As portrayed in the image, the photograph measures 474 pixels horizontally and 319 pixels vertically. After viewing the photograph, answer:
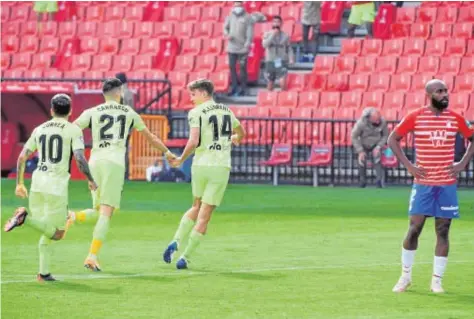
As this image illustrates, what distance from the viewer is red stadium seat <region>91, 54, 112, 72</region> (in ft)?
124

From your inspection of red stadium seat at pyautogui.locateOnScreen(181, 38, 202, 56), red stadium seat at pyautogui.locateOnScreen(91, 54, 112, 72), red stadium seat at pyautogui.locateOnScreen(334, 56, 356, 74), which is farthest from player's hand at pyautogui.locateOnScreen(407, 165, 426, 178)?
red stadium seat at pyautogui.locateOnScreen(91, 54, 112, 72)

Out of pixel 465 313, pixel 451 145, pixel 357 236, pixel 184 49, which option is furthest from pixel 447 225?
pixel 184 49

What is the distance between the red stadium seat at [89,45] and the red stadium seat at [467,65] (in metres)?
11.1

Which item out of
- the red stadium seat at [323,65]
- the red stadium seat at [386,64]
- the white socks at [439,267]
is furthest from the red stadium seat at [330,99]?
the white socks at [439,267]

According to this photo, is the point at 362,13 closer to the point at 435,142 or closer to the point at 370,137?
the point at 370,137

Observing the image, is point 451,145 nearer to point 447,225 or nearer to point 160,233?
point 447,225

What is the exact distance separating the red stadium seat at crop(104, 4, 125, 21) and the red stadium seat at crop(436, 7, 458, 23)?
10.2 m

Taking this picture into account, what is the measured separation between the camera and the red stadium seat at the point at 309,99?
109ft

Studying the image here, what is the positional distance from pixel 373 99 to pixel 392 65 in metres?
1.37

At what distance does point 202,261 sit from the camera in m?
16.0

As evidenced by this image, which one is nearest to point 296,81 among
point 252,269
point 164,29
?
point 164,29

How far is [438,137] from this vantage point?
13.2 m

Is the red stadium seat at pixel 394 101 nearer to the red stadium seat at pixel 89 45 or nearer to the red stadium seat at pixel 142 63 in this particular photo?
the red stadium seat at pixel 142 63

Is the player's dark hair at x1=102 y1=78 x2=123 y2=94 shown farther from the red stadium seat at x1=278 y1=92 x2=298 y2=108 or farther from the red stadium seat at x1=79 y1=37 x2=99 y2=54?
the red stadium seat at x1=79 y1=37 x2=99 y2=54
